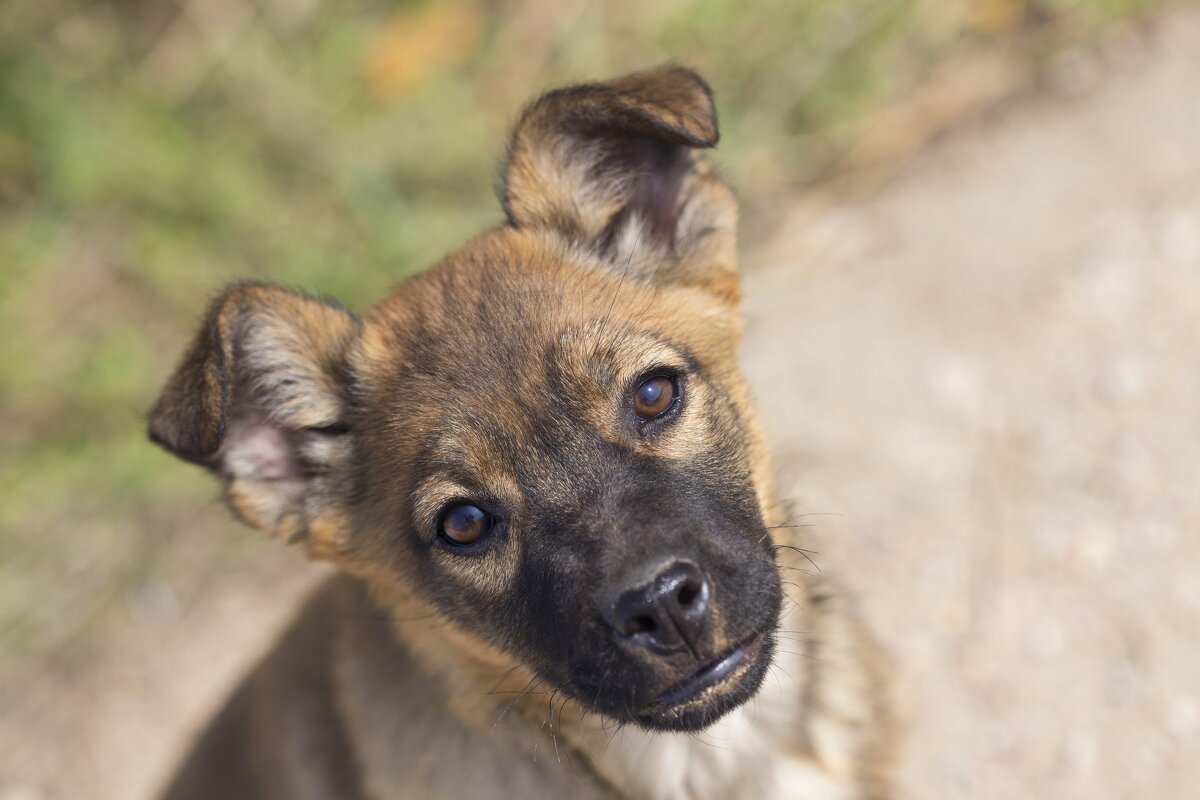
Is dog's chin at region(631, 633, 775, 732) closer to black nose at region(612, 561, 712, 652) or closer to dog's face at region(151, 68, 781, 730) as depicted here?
dog's face at region(151, 68, 781, 730)

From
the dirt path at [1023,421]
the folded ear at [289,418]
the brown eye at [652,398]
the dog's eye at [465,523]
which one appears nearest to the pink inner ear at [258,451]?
the folded ear at [289,418]

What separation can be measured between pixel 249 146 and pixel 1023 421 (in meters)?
4.38

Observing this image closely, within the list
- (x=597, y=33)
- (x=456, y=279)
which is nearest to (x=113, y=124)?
(x=597, y=33)

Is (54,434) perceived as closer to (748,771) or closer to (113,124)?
(113,124)

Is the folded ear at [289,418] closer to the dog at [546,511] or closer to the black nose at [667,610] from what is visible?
the dog at [546,511]

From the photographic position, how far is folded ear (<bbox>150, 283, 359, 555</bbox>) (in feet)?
11.3

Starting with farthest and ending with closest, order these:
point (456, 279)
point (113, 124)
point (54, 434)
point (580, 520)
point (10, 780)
Answer: 1. point (113, 124)
2. point (54, 434)
3. point (10, 780)
4. point (456, 279)
5. point (580, 520)

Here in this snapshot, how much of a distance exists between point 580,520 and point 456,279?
873 millimetres

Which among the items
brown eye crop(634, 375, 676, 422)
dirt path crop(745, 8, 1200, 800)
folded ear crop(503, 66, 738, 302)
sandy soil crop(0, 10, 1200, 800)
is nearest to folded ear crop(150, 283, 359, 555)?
folded ear crop(503, 66, 738, 302)

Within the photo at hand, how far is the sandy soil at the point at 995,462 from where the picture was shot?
4340 millimetres

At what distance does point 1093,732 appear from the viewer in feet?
13.8

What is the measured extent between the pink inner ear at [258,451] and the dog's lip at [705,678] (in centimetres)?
141

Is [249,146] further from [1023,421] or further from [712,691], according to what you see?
[712,691]

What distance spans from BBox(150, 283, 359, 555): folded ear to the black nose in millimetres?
1128
